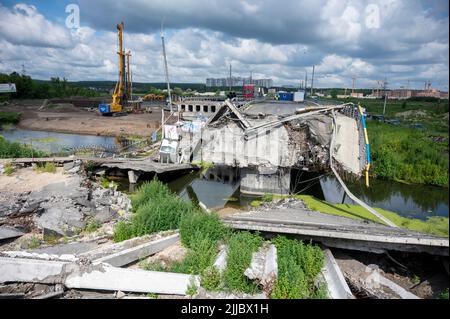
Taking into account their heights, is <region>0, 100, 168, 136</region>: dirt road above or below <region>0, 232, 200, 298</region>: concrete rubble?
above

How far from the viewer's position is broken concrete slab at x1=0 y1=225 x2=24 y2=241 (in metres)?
8.28

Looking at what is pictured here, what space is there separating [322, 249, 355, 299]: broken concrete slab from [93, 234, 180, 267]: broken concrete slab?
354cm

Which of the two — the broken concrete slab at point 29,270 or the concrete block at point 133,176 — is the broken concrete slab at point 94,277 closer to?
the broken concrete slab at point 29,270

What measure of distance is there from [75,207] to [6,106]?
49416 mm

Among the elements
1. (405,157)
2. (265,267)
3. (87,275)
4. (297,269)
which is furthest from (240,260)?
(405,157)

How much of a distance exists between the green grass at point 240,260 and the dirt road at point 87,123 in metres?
28.3

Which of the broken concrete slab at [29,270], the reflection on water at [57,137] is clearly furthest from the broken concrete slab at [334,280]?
the reflection on water at [57,137]

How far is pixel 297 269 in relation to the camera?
17.7 ft

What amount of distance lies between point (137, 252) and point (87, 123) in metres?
37.7

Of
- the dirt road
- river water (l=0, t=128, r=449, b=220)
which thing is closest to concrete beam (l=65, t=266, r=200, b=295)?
river water (l=0, t=128, r=449, b=220)

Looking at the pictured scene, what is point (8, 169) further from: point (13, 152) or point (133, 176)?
point (133, 176)

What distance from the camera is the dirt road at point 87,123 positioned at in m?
36.0

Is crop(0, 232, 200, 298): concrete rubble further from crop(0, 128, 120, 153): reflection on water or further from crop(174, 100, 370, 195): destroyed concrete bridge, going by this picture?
crop(0, 128, 120, 153): reflection on water

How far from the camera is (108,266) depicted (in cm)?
561
